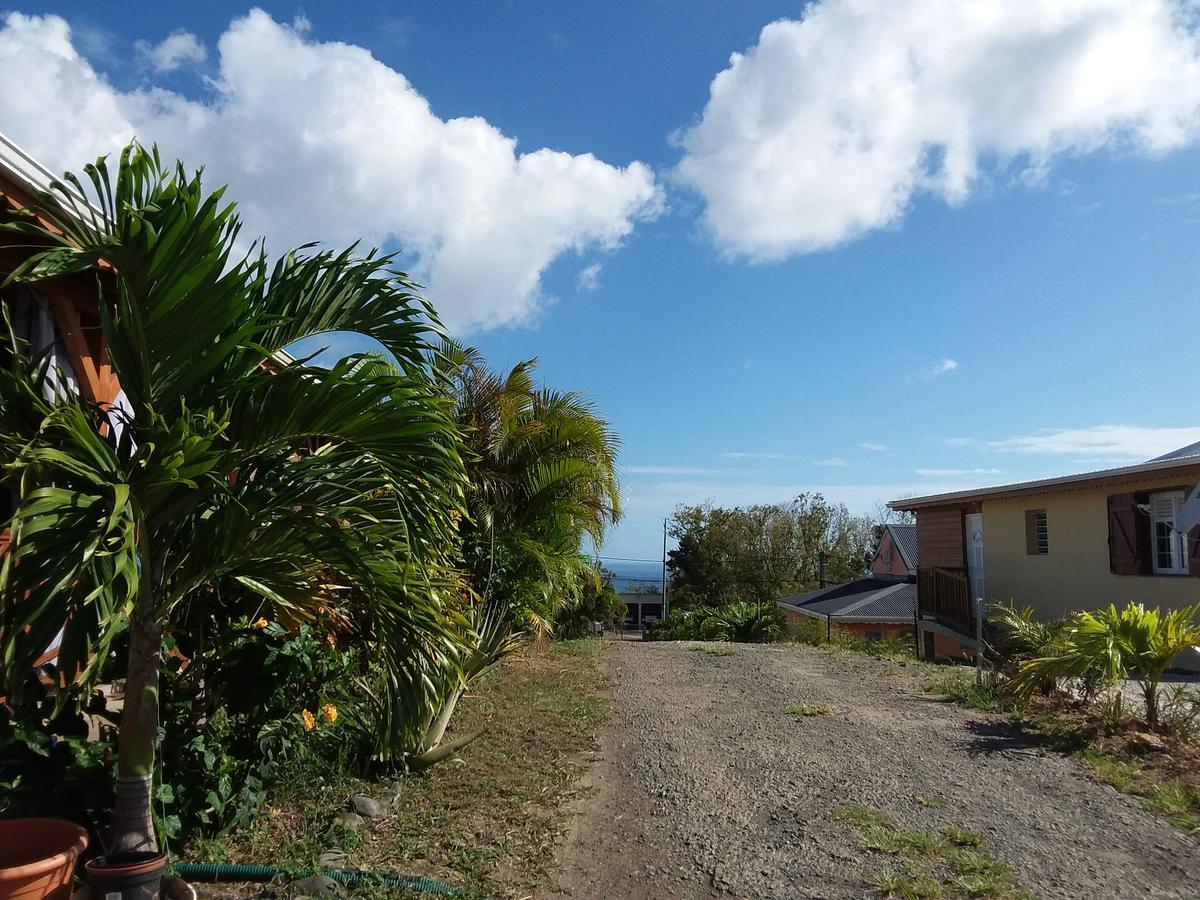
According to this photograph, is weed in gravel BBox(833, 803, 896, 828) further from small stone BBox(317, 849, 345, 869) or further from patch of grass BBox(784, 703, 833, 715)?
patch of grass BBox(784, 703, 833, 715)

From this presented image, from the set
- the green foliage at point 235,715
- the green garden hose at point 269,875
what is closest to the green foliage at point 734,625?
the green foliage at point 235,715

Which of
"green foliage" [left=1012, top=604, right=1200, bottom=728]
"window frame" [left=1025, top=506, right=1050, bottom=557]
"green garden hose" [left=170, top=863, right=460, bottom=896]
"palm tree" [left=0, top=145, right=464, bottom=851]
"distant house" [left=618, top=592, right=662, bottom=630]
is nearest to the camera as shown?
"palm tree" [left=0, top=145, right=464, bottom=851]

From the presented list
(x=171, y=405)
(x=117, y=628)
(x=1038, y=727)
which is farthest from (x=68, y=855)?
(x=1038, y=727)

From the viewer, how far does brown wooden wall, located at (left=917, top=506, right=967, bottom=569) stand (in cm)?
1977

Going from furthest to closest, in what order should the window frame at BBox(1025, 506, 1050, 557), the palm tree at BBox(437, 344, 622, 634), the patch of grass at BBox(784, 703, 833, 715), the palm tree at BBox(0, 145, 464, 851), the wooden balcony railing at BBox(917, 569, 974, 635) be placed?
the wooden balcony railing at BBox(917, 569, 974, 635) < the window frame at BBox(1025, 506, 1050, 557) < the palm tree at BBox(437, 344, 622, 634) < the patch of grass at BBox(784, 703, 833, 715) < the palm tree at BBox(0, 145, 464, 851)

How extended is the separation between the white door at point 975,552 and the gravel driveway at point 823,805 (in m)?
11.1

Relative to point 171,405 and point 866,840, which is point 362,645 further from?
point 866,840

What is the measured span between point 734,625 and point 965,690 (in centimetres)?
1492

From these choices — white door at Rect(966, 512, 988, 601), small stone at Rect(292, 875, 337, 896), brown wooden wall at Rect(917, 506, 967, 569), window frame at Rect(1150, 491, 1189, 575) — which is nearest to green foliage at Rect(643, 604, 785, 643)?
brown wooden wall at Rect(917, 506, 967, 569)

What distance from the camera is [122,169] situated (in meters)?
3.19

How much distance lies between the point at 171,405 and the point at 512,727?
196 inches

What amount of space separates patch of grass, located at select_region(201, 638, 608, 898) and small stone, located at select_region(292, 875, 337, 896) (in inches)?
4.5

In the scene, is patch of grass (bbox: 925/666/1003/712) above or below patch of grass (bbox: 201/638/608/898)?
above

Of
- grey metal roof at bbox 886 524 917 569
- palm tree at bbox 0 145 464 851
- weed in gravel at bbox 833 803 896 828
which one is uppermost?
grey metal roof at bbox 886 524 917 569
